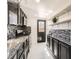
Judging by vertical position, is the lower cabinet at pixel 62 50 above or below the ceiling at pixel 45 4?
below

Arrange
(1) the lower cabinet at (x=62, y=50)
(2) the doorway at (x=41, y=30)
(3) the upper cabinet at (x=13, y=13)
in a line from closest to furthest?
(3) the upper cabinet at (x=13, y=13) → (1) the lower cabinet at (x=62, y=50) → (2) the doorway at (x=41, y=30)

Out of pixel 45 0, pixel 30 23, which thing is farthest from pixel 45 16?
pixel 45 0

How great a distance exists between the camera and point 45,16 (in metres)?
7.39

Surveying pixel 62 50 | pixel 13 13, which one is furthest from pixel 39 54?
pixel 13 13

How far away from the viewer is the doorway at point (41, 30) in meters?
7.33

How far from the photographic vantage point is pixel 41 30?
746cm

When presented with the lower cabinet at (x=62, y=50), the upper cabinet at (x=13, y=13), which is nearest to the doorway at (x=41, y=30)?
the lower cabinet at (x=62, y=50)

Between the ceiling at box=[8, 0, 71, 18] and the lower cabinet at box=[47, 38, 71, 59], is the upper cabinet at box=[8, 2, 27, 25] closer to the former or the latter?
the ceiling at box=[8, 0, 71, 18]

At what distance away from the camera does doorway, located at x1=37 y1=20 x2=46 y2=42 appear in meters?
7.33

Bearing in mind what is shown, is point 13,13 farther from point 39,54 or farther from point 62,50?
point 39,54

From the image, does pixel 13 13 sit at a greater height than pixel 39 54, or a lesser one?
greater

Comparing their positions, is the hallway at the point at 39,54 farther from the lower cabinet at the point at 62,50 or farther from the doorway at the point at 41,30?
the doorway at the point at 41,30
